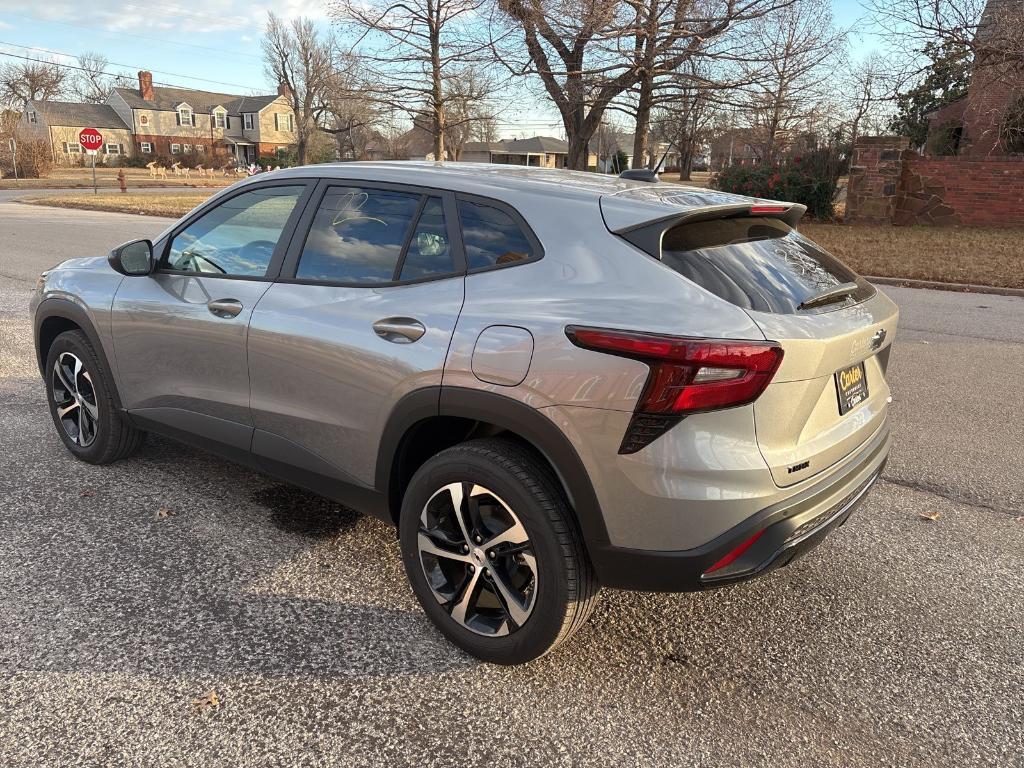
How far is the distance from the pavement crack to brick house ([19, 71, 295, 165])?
238 feet

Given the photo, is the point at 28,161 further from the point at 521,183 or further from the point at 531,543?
the point at 531,543

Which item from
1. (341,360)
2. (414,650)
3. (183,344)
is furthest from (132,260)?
(414,650)

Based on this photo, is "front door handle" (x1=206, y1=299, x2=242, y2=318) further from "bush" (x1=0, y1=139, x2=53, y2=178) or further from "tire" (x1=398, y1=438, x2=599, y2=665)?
"bush" (x1=0, y1=139, x2=53, y2=178)

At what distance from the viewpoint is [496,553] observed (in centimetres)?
263

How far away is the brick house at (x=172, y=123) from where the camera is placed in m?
72.6

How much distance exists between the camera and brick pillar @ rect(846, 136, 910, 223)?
1944 cm

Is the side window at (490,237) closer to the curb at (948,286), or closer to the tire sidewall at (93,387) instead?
the tire sidewall at (93,387)

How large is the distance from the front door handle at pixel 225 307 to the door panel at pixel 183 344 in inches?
0.5

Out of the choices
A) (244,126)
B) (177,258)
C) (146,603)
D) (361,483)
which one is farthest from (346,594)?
(244,126)

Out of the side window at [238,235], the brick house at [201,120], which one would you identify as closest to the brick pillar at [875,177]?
the side window at [238,235]

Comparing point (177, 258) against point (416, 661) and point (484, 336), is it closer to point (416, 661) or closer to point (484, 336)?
point (484, 336)

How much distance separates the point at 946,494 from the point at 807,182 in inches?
742

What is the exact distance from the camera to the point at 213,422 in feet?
11.7

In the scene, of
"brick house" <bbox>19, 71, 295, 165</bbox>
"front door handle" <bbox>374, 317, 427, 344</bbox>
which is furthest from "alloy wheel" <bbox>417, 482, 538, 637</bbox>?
"brick house" <bbox>19, 71, 295, 165</bbox>
